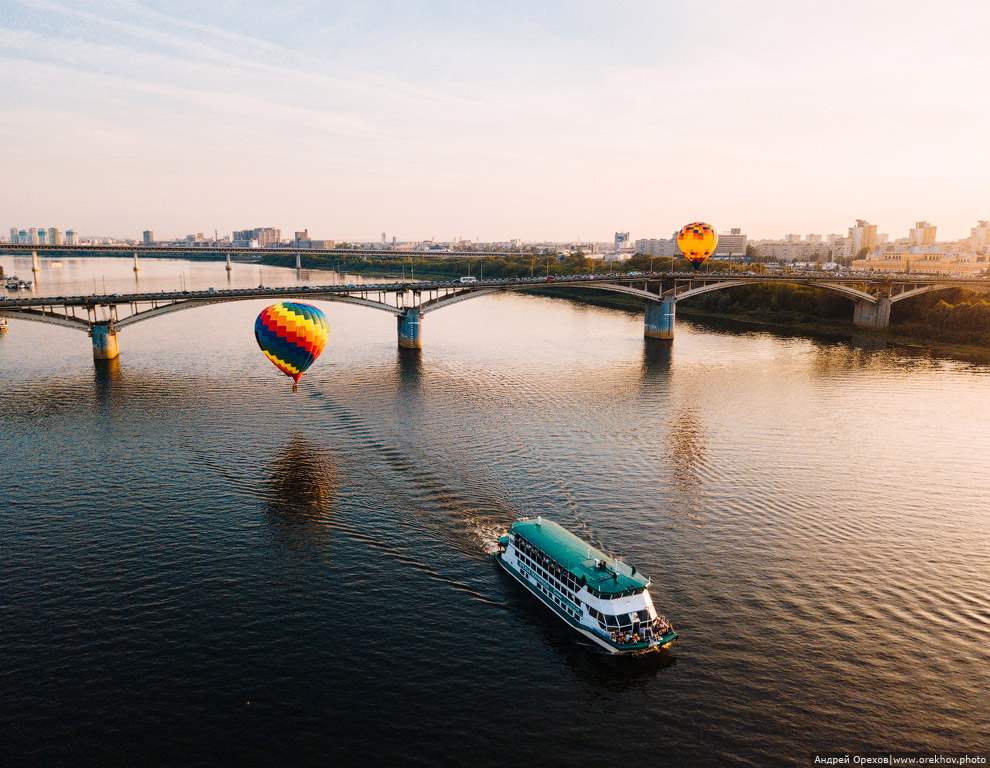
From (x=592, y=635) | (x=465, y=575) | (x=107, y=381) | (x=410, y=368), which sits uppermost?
(x=410, y=368)

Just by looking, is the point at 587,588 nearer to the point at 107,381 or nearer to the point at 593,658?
the point at 593,658

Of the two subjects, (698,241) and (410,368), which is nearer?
(410,368)

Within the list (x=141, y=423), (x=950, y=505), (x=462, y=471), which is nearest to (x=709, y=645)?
(x=462, y=471)

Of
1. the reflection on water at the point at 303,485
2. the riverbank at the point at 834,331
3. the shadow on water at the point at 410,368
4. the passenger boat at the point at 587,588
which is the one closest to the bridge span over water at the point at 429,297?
the shadow on water at the point at 410,368

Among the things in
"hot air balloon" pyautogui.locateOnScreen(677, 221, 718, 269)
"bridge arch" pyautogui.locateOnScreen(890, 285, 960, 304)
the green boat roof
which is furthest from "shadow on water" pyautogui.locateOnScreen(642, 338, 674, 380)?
the green boat roof

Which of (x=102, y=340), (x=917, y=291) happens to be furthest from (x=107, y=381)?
(x=917, y=291)

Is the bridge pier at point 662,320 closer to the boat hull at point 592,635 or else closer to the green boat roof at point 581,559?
the green boat roof at point 581,559

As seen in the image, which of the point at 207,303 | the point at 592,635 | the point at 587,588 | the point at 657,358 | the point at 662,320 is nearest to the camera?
the point at 592,635
